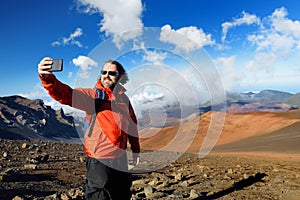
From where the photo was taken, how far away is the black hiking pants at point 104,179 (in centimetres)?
312

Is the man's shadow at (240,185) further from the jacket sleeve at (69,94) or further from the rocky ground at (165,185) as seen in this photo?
the jacket sleeve at (69,94)

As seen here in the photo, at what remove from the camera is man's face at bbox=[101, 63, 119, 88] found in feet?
10.9

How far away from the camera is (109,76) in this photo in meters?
3.34

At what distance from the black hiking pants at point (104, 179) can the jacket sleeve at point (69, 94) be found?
2.02 feet

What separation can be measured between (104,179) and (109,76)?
1204 millimetres

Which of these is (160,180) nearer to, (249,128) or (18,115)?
(249,128)

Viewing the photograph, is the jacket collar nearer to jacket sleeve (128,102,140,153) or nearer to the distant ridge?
jacket sleeve (128,102,140,153)

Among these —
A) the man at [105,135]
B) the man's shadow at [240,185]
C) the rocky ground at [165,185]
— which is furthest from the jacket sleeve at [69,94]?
the man's shadow at [240,185]

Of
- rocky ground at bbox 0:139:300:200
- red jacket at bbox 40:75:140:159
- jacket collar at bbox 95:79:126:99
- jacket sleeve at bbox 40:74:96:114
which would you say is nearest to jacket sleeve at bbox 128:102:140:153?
red jacket at bbox 40:75:140:159

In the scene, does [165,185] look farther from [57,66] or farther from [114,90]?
[57,66]

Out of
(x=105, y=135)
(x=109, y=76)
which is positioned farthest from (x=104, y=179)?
(x=109, y=76)

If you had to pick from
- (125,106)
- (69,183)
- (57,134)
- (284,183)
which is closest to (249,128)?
(284,183)

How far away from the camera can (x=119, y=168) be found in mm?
3271

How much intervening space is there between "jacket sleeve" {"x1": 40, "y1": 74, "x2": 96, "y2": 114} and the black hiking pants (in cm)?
62
